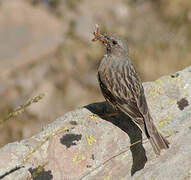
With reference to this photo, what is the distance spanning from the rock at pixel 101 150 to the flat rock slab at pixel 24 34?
288 inches

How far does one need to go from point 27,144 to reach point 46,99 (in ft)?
20.4

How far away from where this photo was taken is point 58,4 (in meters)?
16.1

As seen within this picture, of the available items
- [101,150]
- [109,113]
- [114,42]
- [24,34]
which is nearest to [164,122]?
[109,113]

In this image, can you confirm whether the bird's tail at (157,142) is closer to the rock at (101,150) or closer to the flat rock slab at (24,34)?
the rock at (101,150)

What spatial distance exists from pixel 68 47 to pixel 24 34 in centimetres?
171

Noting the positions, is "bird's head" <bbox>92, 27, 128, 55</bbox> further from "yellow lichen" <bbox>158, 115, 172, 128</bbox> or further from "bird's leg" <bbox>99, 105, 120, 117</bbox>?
"yellow lichen" <bbox>158, 115, 172, 128</bbox>

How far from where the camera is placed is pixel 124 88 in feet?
21.7

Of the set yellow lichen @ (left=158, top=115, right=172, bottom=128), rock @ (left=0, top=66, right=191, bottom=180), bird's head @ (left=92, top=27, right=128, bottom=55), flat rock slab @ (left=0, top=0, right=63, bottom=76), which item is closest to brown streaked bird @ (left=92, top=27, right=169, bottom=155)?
bird's head @ (left=92, top=27, right=128, bottom=55)

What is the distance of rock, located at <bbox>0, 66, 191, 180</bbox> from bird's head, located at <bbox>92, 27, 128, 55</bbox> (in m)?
1.41

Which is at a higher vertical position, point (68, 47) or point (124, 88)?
point (68, 47)

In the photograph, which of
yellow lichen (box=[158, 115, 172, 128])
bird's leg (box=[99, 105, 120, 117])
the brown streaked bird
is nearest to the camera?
the brown streaked bird

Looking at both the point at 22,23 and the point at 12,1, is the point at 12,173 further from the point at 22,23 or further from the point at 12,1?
the point at 12,1

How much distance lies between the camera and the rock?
16.5ft

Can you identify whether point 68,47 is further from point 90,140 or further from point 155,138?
point 155,138
